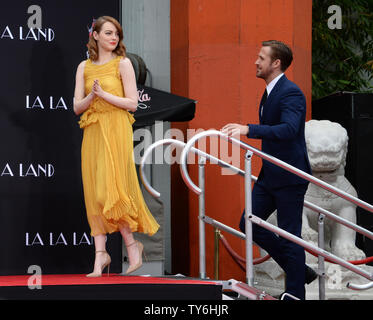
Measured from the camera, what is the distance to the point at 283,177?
528 centimetres

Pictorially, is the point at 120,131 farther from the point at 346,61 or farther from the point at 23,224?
the point at 346,61

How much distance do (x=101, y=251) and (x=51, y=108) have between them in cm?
114

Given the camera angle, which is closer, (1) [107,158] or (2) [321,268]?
(1) [107,158]

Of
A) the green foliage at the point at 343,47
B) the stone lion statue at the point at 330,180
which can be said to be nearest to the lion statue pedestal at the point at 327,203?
the stone lion statue at the point at 330,180

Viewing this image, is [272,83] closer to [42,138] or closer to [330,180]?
[42,138]

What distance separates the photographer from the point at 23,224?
5.80 metres

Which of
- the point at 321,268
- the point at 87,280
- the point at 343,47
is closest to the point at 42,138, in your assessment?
the point at 87,280

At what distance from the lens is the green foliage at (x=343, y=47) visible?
512 inches

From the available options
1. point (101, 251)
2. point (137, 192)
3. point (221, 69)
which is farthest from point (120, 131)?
point (221, 69)

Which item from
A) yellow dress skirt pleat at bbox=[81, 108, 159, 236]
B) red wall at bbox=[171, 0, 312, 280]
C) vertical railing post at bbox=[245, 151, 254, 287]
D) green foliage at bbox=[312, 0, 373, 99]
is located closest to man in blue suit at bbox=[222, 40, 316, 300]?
vertical railing post at bbox=[245, 151, 254, 287]

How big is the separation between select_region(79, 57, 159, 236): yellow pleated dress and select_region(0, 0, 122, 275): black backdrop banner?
47 centimetres

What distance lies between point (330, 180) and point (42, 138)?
3723 millimetres

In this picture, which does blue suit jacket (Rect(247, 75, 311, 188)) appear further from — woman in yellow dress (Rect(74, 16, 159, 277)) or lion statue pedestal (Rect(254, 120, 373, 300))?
lion statue pedestal (Rect(254, 120, 373, 300))

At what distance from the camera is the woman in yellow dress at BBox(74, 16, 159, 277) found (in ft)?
17.4
